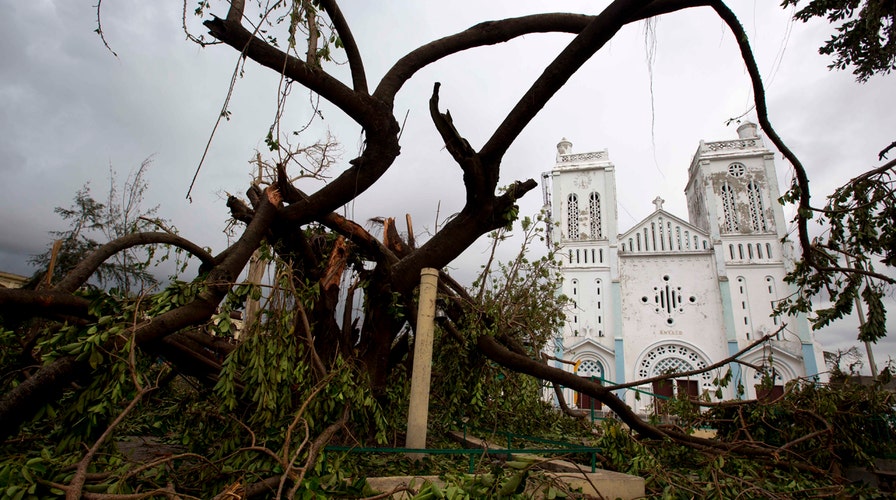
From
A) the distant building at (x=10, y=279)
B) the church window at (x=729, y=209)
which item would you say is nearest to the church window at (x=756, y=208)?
the church window at (x=729, y=209)

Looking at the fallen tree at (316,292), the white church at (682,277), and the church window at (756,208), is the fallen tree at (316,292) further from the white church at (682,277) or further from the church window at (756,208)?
the church window at (756,208)

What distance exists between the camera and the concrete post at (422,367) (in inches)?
161

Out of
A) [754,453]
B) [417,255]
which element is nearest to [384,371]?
[417,255]

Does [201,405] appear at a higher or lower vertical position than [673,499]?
higher

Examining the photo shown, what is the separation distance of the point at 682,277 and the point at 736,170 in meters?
7.36

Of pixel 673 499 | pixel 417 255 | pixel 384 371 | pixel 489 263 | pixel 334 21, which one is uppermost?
pixel 334 21

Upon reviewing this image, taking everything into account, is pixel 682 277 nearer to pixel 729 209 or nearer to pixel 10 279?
pixel 729 209

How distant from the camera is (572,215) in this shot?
28.9 m

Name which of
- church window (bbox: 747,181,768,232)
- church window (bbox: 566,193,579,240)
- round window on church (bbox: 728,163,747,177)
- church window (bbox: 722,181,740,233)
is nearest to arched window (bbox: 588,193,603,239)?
church window (bbox: 566,193,579,240)

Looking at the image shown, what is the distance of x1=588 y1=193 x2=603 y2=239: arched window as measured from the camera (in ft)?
92.6

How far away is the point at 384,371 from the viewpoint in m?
5.50

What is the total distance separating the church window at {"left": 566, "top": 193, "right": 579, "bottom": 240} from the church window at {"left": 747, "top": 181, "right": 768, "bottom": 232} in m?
9.64

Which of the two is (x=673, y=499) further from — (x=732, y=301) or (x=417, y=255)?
(x=732, y=301)

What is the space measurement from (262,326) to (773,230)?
96.6 feet
